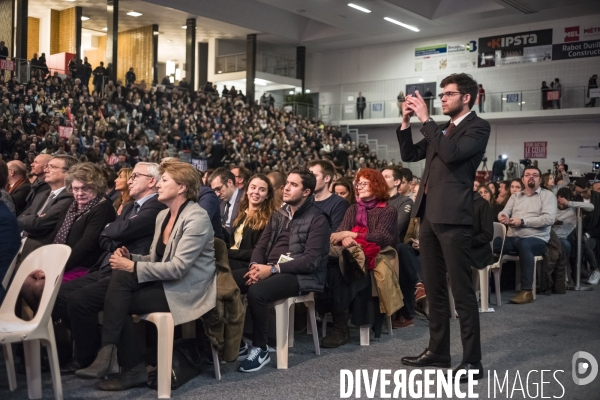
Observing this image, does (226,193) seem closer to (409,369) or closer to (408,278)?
(408,278)

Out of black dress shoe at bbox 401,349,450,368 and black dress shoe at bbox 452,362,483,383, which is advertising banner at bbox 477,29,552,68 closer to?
black dress shoe at bbox 401,349,450,368

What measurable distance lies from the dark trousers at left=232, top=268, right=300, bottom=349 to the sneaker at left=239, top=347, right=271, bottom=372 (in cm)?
4

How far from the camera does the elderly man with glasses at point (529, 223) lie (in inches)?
270

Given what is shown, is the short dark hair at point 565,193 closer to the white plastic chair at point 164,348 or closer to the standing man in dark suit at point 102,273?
the standing man in dark suit at point 102,273

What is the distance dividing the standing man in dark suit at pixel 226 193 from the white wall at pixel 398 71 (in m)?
19.6

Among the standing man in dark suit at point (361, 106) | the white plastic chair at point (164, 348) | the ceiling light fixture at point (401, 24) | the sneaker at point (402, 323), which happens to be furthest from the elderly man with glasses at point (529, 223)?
the standing man in dark suit at point (361, 106)

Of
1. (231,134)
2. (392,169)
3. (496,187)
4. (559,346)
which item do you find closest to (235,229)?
(392,169)

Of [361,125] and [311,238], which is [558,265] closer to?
[311,238]

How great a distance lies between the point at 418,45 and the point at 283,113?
6.76 m

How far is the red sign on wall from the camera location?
77.0ft

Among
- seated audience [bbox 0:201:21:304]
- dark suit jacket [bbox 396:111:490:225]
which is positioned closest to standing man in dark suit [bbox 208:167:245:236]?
dark suit jacket [bbox 396:111:490:225]

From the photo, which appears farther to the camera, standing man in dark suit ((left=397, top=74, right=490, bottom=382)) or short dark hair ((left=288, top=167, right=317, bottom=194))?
short dark hair ((left=288, top=167, right=317, bottom=194))

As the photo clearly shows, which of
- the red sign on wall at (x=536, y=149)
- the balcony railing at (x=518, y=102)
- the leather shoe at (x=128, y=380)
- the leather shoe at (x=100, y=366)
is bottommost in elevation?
the leather shoe at (x=128, y=380)

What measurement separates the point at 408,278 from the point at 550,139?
65.0 ft
